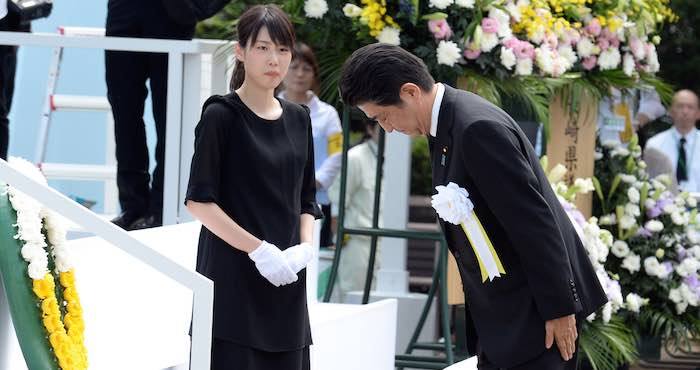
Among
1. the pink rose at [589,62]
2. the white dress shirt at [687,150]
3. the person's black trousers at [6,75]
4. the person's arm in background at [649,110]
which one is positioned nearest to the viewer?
the person's black trousers at [6,75]

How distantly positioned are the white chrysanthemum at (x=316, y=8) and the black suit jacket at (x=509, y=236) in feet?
10.0

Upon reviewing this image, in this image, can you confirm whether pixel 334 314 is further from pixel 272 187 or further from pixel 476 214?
pixel 476 214

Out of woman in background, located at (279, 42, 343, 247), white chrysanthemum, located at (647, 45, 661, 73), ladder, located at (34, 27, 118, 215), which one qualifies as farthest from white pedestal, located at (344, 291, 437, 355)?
ladder, located at (34, 27, 118, 215)

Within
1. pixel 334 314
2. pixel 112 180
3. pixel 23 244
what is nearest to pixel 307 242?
pixel 23 244

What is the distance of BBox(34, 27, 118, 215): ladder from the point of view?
680 cm

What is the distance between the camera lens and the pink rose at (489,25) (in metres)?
6.77

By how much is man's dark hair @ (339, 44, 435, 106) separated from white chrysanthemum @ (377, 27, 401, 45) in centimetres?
290

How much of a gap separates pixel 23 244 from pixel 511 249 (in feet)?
3.93

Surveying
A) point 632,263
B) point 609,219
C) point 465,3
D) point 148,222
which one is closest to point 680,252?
point 632,263

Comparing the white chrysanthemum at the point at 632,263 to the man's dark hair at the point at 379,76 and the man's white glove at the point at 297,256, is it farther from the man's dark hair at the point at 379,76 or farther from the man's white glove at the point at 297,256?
the man's dark hair at the point at 379,76

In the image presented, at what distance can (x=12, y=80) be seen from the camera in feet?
20.4

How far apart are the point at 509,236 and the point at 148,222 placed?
107 inches

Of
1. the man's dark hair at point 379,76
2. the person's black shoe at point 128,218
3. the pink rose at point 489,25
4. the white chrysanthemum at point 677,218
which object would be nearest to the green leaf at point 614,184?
the white chrysanthemum at point 677,218

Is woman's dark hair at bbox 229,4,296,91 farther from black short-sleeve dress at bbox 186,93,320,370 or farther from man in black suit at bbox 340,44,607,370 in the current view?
man in black suit at bbox 340,44,607,370
